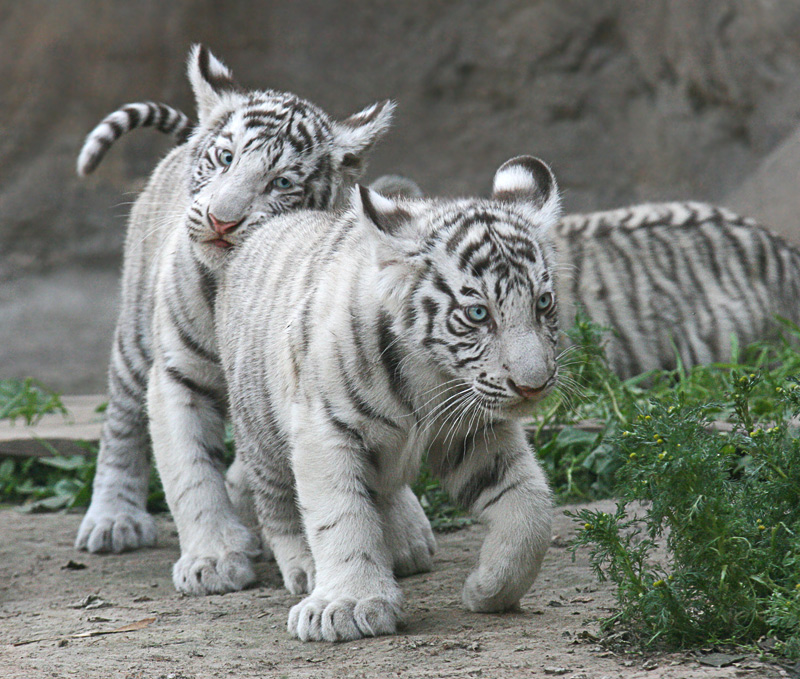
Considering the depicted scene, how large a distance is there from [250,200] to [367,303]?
87cm

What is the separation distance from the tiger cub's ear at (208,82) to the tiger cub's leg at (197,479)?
925 millimetres

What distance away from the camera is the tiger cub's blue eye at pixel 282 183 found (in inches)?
137

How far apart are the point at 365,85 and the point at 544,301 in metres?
5.71

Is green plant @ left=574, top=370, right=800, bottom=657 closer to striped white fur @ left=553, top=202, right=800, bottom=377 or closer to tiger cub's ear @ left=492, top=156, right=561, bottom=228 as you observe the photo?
tiger cub's ear @ left=492, top=156, right=561, bottom=228

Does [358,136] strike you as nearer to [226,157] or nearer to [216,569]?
[226,157]

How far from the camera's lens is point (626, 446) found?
7.48ft

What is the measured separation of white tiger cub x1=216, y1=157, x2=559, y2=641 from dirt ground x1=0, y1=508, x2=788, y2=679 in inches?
4.8

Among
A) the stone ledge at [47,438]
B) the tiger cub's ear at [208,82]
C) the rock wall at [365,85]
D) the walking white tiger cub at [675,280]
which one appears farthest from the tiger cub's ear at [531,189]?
the rock wall at [365,85]

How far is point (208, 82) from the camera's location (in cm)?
376

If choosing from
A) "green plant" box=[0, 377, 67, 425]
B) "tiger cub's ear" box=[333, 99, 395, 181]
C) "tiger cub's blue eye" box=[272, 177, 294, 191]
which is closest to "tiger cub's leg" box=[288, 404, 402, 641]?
"tiger cub's blue eye" box=[272, 177, 294, 191]

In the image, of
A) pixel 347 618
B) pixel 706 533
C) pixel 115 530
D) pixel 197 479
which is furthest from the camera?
pixel 115 530

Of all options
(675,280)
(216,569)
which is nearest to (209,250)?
(216,569)

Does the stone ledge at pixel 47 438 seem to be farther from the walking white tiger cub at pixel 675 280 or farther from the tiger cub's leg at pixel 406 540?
the tiger cub's leg at pixel 406 540

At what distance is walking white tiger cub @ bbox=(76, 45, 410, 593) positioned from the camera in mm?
3373
